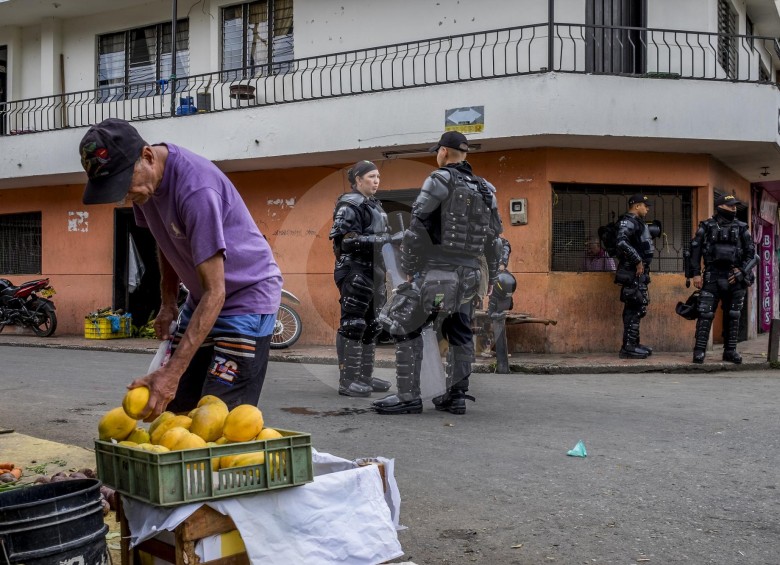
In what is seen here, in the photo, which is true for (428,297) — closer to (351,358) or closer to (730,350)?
(351,358)

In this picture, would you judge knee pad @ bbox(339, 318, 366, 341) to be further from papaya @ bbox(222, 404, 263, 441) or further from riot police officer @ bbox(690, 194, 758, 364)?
riot police officer @ bbox(690, 194, 758, 364)

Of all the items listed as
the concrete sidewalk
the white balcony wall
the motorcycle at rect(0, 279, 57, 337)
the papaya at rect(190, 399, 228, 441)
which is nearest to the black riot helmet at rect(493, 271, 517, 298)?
the concrete sidewalk

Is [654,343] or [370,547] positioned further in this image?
[654,343]

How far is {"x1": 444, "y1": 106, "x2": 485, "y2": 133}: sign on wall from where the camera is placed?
42.9 feet

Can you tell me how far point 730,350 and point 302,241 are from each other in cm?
758

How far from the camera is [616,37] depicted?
45.6 feet

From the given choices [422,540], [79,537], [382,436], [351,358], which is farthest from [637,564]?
[351,358]

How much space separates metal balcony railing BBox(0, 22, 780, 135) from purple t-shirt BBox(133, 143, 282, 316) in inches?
396

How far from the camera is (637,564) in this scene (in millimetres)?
3660

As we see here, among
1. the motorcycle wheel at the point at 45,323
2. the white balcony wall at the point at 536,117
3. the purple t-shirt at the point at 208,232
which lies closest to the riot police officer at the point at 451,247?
the purple t-shirt at the point at 208,232

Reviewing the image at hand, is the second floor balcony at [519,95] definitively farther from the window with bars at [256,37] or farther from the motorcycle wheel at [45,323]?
the motorcycle wheel at [45,323]

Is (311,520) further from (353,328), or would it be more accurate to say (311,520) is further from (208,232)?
(353,328)

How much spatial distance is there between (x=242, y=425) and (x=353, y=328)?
5.31 meters

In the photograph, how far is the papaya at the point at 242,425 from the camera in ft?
9.89
